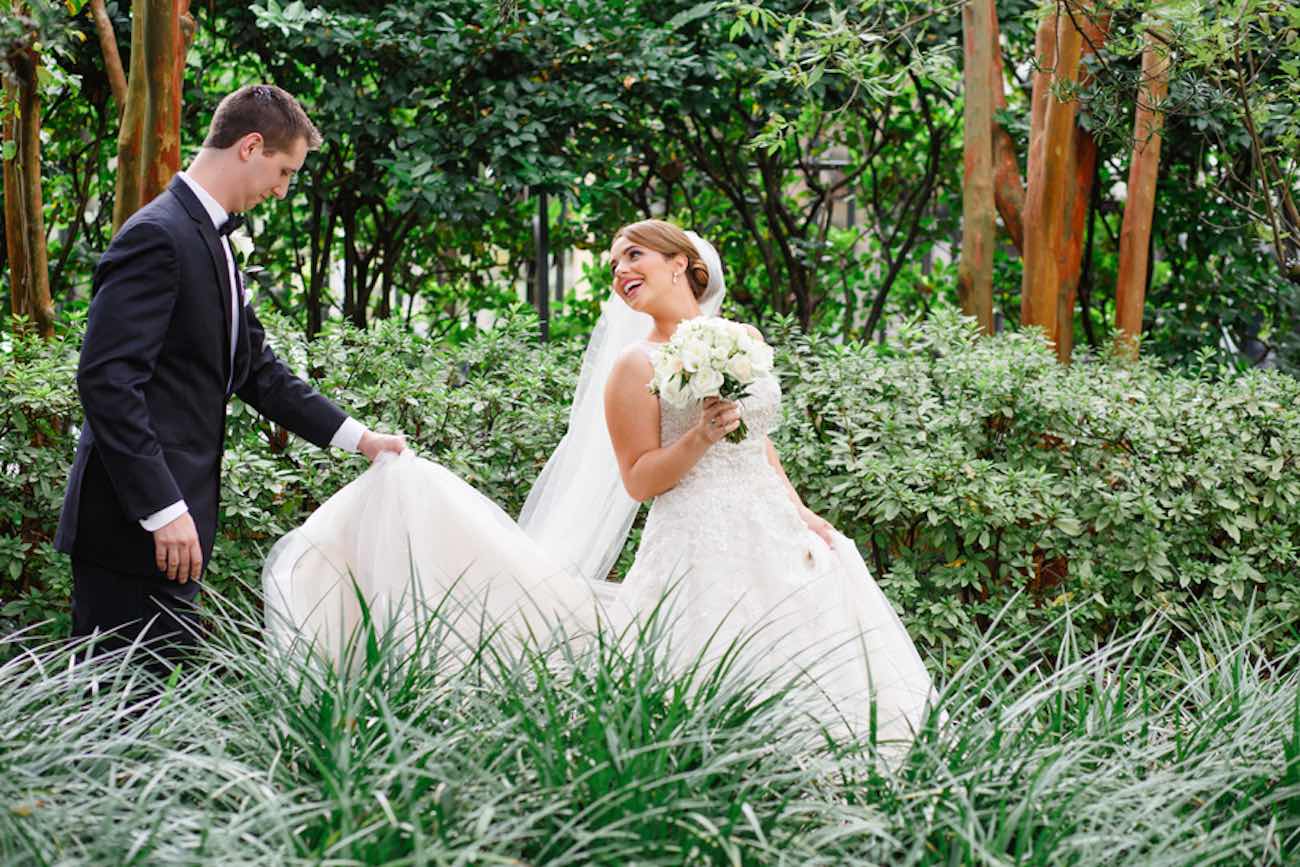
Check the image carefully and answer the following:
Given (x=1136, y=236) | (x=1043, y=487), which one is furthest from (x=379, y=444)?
(x=1136, y=236)

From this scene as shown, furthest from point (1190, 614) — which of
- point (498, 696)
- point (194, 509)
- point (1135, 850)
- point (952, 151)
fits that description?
point (952, 151)

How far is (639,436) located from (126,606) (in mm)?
1335

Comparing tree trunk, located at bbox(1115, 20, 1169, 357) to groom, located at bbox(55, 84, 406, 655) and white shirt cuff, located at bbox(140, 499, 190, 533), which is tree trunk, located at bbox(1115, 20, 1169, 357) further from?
white shirt cuff, located at bbox(140, 499, 190, 533)

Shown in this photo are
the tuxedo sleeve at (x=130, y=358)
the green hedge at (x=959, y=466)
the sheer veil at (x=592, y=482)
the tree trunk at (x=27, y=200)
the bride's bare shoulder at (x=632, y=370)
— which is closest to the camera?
the tuxedo sleeve at (x=130, y=358)

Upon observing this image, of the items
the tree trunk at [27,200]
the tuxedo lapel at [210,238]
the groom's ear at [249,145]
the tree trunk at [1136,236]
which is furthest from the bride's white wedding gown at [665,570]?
the tree trunk at [1136,236]

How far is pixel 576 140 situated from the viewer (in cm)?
760

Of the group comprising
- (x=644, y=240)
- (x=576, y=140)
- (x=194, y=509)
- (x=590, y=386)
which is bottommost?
(x=194, y=509)

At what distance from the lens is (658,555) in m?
3.75

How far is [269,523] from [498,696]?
1973 millimetres

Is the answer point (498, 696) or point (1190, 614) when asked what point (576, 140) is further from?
point (498, 696)

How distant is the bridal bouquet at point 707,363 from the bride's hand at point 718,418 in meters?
0.03

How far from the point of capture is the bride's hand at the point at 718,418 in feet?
11.5

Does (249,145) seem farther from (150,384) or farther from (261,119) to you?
(150,384)

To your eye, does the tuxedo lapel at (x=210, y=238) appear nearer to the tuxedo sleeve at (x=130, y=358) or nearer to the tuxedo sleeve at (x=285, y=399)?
the tuxedo sleeve at (x=130, y=358)
